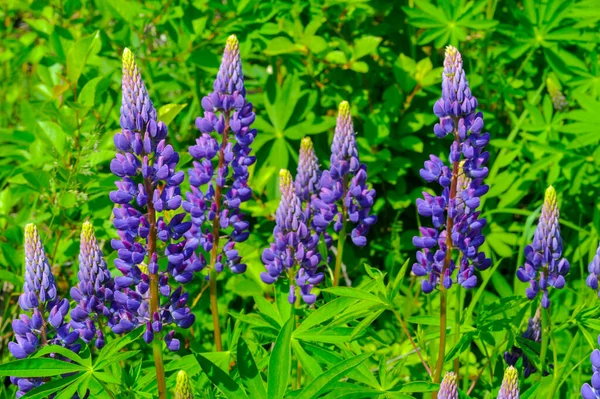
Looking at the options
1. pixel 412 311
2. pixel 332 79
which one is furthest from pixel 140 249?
pixel 332 79

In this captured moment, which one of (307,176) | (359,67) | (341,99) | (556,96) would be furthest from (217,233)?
(556,96)

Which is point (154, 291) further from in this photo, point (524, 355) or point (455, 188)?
point (524, 355)

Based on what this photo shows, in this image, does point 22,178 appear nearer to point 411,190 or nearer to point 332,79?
point 332,79

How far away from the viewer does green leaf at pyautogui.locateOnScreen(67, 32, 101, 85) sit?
11.6ft

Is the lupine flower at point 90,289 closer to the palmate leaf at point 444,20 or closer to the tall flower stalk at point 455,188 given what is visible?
the tall flower stalk at point 455,188

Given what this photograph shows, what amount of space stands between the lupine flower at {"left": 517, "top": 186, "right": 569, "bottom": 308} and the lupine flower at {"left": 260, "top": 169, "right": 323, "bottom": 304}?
717 mm

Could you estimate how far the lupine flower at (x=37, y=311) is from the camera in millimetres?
2146

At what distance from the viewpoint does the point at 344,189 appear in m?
2.97

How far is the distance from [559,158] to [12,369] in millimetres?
2798

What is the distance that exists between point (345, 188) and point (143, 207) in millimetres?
890

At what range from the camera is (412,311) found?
3.71m

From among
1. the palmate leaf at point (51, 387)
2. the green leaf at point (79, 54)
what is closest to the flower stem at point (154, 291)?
the palmate leaf at point (51, 387)

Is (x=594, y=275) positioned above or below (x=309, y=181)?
below

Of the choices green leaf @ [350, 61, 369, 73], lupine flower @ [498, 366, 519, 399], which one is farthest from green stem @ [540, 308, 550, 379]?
green leaf @ [350, 61, 369, 73]
